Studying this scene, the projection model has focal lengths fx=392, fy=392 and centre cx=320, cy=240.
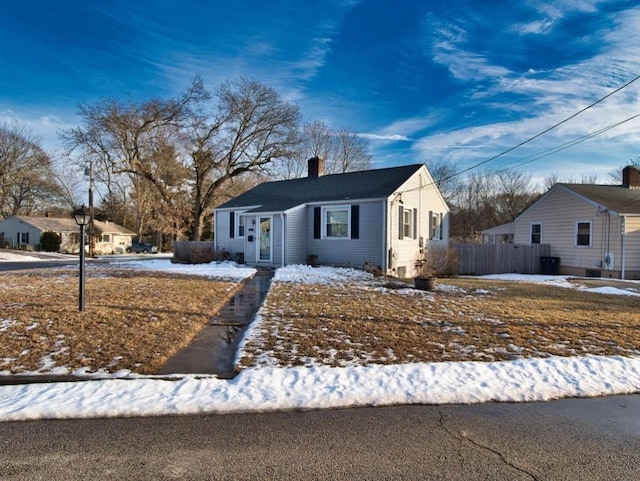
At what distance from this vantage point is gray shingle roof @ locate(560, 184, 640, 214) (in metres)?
17.3

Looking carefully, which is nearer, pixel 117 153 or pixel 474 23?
pixel 474 23

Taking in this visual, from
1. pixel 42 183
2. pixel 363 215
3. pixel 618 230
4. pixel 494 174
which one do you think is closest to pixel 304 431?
pixel 363 215

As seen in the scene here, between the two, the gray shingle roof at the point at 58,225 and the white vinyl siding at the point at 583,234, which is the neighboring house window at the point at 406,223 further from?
the gray shingle roof at the point at 58,225

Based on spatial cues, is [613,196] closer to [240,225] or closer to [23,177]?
[240,225]

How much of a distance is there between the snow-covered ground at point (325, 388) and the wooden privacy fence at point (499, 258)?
1447 cm

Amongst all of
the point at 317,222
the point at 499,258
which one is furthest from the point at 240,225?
the point at 499,258

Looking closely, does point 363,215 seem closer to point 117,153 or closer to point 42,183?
point 117,153

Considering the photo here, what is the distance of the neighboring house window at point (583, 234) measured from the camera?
18.4m

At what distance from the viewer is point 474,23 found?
456 inches

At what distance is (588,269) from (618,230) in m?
2.20

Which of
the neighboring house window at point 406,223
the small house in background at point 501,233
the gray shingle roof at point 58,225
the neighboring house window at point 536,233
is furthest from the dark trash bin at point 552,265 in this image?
the gray shingle roof at point 58,225

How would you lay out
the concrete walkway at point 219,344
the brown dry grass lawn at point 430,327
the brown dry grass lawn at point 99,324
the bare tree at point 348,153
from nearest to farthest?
the concrete walkway at point 219,344 → the brown dry grass lawn at point 99,324 → the brown dry grass lawn at point 430,327 → the bare tree at point 348,153

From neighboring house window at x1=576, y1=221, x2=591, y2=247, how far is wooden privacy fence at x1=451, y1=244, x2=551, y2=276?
1.81m

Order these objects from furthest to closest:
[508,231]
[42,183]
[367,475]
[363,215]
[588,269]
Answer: [42,183] < [508,231] < [588,269] < [363,215] < [367,475]
